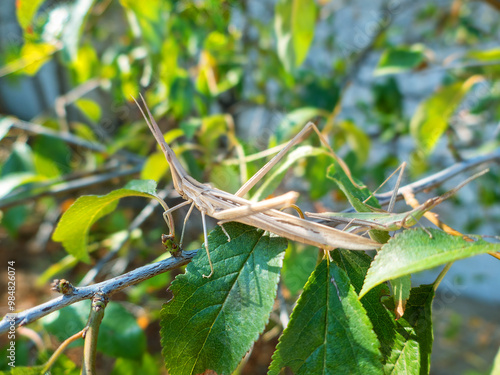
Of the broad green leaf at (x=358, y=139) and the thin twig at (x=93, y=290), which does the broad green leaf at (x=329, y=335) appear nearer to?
the thin twig at (x=93, y=290)

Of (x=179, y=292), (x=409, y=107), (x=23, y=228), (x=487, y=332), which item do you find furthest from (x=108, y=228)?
(x=487, y=332)

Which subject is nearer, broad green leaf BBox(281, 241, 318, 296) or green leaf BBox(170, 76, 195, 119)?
broad green leaf BBox(281, 241, 318, 296)

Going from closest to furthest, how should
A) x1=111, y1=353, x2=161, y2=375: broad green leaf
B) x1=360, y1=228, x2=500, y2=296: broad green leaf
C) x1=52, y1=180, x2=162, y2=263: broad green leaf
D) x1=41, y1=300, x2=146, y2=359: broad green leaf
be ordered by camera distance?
x1=360, y1=228, x2=500, y2=296: broad green leaf < x1=52, y1=180, x2=162, y2=263: broad green leaf < x1=41, y1=300, x2=146, y2=359: broad green leaf < x1=111, y1=353, x2=161, y2=375: broad green leaf

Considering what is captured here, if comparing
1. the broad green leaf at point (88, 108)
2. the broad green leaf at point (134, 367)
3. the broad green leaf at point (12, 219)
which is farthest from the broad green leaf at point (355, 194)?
the broad green leaf at point (12, 219)

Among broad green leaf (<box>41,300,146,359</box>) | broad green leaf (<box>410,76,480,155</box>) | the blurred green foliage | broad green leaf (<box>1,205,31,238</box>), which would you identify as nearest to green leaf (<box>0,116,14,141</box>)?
the blurred green foliage

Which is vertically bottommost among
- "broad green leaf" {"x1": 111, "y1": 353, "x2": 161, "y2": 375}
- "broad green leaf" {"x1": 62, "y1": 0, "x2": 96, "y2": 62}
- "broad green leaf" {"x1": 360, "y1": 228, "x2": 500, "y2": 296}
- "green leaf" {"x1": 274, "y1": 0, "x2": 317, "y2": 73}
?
"broad green leaf" {"x1": 111, "y1": 353, "x2": 161, "y2": 375}

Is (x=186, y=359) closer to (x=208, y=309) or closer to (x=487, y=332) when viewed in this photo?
(x=208, y=309)

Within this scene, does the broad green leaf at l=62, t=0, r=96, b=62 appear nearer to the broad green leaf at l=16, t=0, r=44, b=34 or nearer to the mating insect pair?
the broad green leaf at l=16, t=0, r=44, b=34
